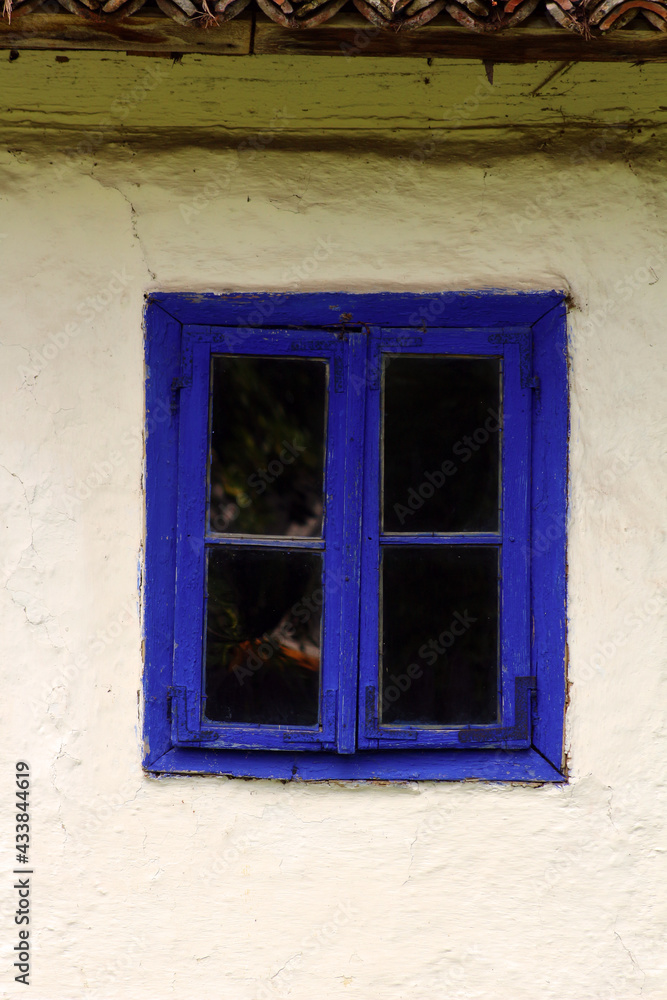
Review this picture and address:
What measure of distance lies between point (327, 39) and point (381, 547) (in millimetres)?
1213

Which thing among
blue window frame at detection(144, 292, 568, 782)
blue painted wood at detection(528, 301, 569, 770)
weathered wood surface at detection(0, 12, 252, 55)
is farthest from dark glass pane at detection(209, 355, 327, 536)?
weathered wood surface at detection(0, 12, 252, 55)

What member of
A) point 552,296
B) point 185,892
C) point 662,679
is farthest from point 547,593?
point 185,892

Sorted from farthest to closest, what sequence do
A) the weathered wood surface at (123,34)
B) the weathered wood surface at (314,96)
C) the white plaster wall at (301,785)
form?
the white plaster wall at (301,785), the weathered wood surface at (314,96), the weathered wood surface at (123,34)

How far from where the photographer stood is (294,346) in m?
2.16

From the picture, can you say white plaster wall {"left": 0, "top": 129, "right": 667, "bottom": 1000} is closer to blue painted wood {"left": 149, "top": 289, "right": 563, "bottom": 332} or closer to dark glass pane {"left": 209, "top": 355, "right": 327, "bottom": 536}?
blue painted wood {"left": 149, "top": 289, "right": 563, "bottom": 332}

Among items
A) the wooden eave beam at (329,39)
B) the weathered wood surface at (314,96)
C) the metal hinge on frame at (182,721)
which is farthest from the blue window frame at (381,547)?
the wooden eave beam at (329,39)

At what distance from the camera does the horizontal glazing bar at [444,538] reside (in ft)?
7.11

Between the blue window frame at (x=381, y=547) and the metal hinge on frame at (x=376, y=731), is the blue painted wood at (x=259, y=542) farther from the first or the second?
the metal hinge on frame at (x=376, y=731)

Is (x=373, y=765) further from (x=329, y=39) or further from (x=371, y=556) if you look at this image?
(x=329, y=39)

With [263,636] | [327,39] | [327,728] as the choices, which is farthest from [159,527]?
[327,39]

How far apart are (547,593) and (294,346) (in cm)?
95

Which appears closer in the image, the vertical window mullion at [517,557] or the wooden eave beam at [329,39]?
the wooden eave beam at [329,39]

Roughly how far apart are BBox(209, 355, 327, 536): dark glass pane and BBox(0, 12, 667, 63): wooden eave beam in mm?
748

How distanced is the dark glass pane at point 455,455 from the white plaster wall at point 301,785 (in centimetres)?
22
